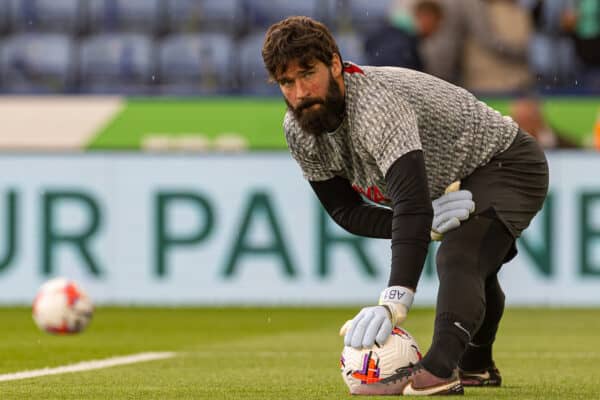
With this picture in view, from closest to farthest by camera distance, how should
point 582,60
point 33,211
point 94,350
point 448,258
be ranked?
1. point 448,258
2. point 94,350
3. point 33,211
4. point 582,60

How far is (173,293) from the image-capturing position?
1365 centimetres

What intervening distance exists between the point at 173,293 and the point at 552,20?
4857 mm

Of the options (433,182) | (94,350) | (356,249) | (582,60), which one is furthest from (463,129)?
(582,60)

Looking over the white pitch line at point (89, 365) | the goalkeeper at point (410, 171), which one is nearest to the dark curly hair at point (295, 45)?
the goalkeeper at point (410, 171)

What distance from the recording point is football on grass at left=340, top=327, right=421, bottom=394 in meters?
5.82

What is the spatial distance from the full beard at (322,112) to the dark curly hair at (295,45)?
0.44 ft

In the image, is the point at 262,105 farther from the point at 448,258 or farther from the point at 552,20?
the point at 448,258

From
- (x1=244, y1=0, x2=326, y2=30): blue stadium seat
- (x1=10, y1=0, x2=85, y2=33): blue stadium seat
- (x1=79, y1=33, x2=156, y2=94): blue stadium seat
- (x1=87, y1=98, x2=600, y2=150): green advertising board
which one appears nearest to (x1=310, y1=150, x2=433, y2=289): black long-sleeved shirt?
(x1=87, y1=98, x2=600, y2=150): green advertising board

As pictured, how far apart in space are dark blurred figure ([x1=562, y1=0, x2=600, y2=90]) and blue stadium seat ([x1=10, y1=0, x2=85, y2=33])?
16.1 ft

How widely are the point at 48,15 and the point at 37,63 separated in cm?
76

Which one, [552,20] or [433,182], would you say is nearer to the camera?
[433,182]

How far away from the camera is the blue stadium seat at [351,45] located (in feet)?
48.8

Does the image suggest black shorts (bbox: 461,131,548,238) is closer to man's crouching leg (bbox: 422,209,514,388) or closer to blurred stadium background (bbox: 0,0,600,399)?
man's crouching leg (bbox: 422,209,514,388)

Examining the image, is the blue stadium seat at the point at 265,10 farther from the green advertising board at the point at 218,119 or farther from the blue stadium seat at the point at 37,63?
the green advertising board at the point at 218,119
